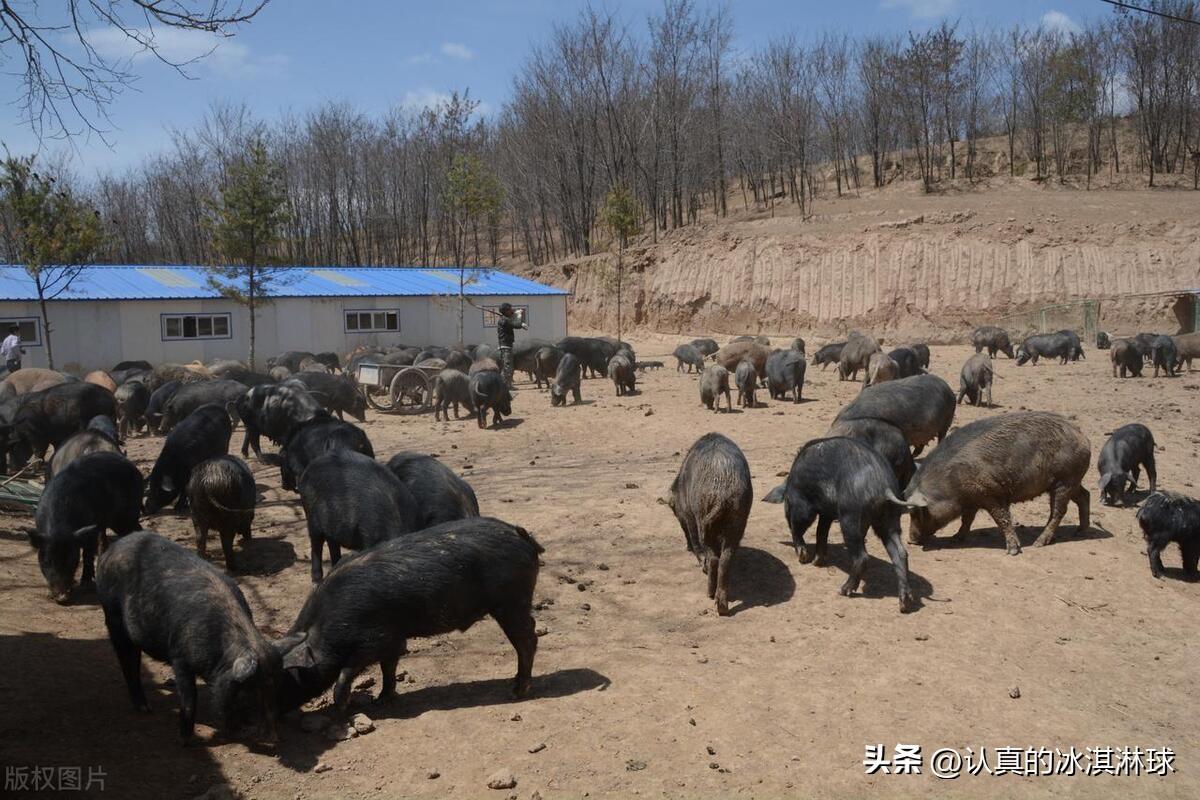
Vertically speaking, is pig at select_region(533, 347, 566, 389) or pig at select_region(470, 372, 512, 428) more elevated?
pig at select_region(533, 347, 566, 389)

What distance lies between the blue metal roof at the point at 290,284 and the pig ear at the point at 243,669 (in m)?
24.7

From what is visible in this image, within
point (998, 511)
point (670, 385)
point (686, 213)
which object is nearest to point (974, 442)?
point (998, 511)

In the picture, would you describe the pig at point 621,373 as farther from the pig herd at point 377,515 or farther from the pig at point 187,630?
the pig at point 187,630

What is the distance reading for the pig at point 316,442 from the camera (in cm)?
948

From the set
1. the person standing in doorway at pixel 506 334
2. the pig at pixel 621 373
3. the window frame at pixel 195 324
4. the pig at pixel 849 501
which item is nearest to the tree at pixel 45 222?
the window frame at pixel 195 324

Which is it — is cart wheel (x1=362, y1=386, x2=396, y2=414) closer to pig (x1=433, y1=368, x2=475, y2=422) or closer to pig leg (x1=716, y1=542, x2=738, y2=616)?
pig (x1=433, y1=368, x2=475, y2=422)

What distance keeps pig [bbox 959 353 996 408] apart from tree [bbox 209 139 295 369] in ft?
60.1

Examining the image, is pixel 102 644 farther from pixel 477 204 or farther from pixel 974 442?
pixel 477 204

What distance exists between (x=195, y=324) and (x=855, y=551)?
2639 cm

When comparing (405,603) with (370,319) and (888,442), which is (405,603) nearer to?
(888,442)

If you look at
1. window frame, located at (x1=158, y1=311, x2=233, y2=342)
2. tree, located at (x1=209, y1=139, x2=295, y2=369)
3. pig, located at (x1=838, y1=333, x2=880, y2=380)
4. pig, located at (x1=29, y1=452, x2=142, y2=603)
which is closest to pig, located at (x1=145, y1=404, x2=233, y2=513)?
pig, located at (x1=29, y1=452, x2=142, y2=603)

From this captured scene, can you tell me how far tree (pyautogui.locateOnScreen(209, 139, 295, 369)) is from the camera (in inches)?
1002

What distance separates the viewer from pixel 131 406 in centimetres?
1652

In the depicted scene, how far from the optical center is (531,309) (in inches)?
1420
